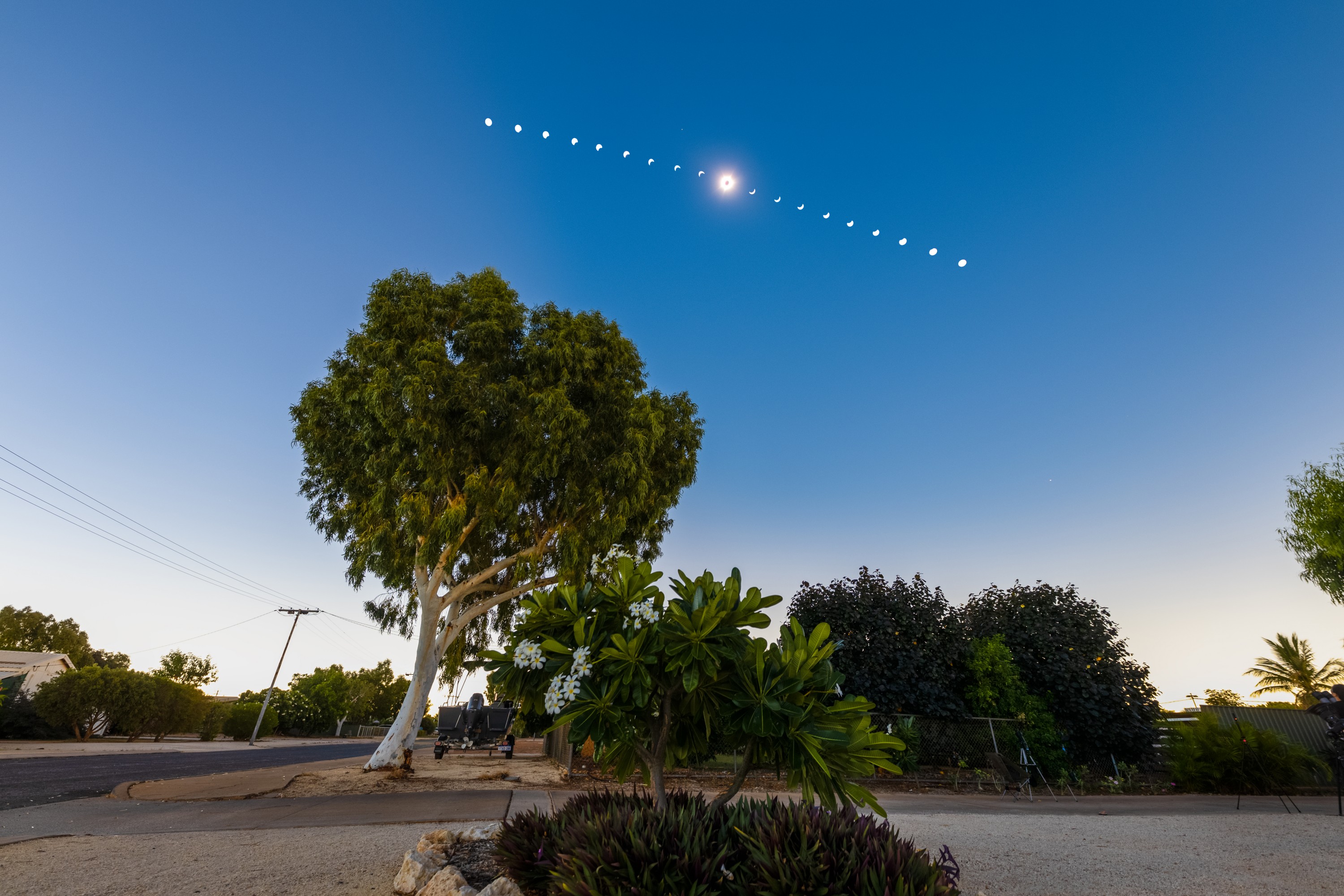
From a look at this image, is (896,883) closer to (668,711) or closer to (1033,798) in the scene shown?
(668,711)

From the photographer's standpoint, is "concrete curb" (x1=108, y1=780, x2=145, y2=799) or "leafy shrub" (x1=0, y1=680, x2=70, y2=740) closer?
"concrete curb" (x1=108, y1=780, x2=145, y2=799)

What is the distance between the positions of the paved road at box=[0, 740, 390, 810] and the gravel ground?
4.43 metres

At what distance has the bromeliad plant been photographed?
10.7ft

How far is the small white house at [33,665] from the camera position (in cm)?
3662

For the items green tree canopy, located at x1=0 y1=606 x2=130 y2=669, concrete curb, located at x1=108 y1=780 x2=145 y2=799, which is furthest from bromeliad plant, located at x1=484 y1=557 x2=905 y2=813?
green tree canopy, located at x1=0 y1=606 x2=130 y2=669

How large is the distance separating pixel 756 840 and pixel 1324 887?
5.56m

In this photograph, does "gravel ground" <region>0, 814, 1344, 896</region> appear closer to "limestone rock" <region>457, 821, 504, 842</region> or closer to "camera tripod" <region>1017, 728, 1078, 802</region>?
"limestone rock" <region>457, 821, 504, 842</region>

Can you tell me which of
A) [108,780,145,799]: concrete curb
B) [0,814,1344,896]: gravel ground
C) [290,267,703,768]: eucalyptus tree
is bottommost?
[108,780,145,799]: concrete curb

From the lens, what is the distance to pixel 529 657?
3557 millimetres

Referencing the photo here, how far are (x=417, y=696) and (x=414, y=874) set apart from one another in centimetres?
871

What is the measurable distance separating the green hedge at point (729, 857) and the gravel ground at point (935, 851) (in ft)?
6.52

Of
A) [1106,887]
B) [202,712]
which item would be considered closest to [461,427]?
[1106,887]

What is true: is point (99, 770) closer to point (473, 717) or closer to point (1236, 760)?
point (473, 717)

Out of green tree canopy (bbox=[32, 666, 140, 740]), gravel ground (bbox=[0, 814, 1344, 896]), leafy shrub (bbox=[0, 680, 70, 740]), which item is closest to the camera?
gravel ground (bbox=[0, 814, 1344, 896])
